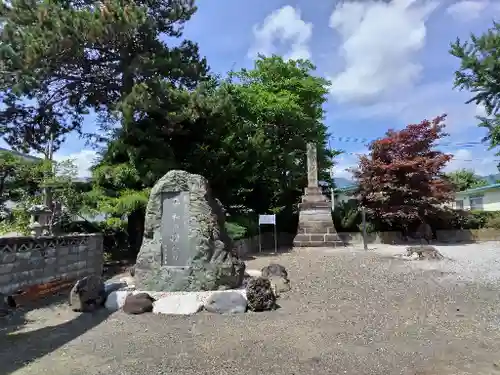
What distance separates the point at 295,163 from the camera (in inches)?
742

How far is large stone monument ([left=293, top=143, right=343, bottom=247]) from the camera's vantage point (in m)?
15.4

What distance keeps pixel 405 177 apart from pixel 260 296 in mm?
12045

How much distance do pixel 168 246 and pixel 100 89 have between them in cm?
731

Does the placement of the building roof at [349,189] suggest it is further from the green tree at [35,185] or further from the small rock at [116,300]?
the small rock at [116,300]

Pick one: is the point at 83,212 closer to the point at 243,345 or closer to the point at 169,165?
the point at 169,165

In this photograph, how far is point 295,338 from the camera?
4.62 m

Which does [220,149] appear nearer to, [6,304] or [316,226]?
[316,226]

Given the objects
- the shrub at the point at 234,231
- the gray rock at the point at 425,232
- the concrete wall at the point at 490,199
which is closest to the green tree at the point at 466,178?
the concrete wall at the point at 490,199

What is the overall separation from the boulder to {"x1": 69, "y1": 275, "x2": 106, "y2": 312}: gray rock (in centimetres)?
61

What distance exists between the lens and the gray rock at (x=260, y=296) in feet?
19.6

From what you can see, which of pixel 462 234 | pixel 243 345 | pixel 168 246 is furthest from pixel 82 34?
pixel 462 234

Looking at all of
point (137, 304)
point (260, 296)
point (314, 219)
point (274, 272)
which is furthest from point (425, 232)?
point (137, 304)

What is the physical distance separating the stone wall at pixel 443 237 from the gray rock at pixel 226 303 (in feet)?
39.2

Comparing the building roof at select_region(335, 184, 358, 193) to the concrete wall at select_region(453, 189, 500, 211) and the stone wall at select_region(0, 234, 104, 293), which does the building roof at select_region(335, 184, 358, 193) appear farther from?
the stone wall at select_region(0, 234, 104, 293)
